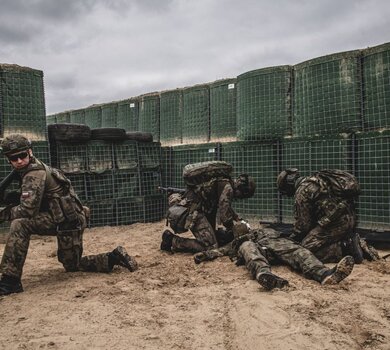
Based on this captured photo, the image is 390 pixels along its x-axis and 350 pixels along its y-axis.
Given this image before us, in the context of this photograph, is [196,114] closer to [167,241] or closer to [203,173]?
[203,173]

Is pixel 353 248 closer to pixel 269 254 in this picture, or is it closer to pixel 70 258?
pixel 269 254

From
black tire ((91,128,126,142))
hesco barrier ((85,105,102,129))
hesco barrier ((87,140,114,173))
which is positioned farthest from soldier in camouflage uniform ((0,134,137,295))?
hesco barrier ((85,105,102,129))

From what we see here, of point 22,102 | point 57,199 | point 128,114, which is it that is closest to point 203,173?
point 57,199

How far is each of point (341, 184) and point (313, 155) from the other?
98.9 inches

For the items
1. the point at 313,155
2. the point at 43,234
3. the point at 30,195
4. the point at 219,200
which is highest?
the point at 313,155

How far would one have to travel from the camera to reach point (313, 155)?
709cm

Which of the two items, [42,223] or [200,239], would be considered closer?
[42,223]

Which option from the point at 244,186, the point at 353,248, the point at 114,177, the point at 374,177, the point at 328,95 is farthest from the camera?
the point at 114,177

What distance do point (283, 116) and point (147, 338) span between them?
589 cm

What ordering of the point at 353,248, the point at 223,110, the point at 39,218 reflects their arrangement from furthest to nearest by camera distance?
the point at 223,110 → the point at 353,248 → the point at 39,218

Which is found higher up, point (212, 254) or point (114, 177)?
point (114, 177)

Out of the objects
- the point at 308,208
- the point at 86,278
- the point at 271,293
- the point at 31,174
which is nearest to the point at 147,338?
the point at 271,293

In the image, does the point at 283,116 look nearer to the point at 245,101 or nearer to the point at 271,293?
the point at 245,101

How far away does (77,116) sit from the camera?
15.6 m
